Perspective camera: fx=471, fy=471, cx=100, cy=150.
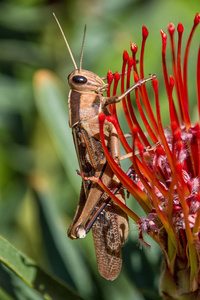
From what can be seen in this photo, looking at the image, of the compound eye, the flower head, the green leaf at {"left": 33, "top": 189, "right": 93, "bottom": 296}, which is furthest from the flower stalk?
the green leaf at {"left": 33, "top": 189, "right": 93, "bottom": 296}

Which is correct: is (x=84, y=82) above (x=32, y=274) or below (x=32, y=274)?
above

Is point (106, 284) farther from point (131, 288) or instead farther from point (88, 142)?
point (88, 142)

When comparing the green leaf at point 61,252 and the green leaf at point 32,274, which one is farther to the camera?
the green leaf at point 61,252

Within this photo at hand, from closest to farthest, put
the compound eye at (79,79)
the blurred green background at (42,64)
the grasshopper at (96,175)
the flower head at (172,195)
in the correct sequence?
the flower head at (172,195) → the grasshopper at (96,175) → the compound eye at (79,79) → the blurred green background at (42,64)

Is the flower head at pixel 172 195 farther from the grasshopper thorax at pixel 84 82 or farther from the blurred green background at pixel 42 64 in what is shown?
the blurred green background at pixel 42 64

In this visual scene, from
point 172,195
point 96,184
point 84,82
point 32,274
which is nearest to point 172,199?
point 172,195

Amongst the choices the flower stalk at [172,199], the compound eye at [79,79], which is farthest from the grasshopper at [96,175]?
the flower stalk at [172,199]

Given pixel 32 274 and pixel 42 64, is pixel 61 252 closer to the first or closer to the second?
pixel 32 274

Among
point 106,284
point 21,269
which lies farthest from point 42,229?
point 21,269
